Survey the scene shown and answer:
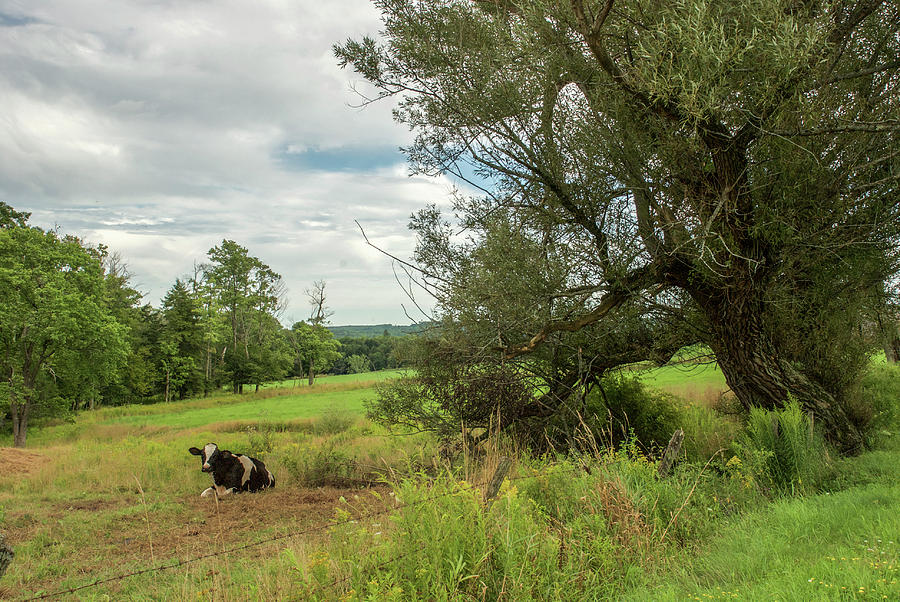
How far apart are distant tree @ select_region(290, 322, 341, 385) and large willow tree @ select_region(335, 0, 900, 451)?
52.6m

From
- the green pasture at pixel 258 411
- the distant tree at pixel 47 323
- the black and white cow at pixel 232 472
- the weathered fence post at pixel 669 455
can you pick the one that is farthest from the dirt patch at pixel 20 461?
the weathered fence post at pixel 669 455

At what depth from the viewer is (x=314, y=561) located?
413 centimetres

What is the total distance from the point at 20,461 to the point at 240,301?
37958 mm

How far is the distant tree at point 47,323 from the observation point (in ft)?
82.3

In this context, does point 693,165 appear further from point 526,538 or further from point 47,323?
point 47,323

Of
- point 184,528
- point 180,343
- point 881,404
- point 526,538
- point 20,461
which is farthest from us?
point 180,343

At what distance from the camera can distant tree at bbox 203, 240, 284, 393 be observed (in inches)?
2076

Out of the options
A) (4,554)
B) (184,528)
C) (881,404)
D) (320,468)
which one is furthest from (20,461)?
(881,404)

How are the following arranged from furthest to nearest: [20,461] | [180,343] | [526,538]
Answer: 1. [180,343]
2. [20,461]
3. [526,538]

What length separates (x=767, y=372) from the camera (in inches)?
318

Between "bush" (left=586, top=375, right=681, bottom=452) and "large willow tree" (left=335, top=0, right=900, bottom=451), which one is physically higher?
"large willow tree" (left=335, top=0, right=900, bottom=451)

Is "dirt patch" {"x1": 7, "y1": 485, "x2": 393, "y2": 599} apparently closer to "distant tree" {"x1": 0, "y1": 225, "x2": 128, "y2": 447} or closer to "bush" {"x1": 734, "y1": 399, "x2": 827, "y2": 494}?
"bush" {"x1": 734, "y1": 399, "x2": 827, "y2": 494}

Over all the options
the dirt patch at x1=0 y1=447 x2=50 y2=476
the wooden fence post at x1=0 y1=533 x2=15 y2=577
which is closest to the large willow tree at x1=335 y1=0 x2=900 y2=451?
the wooden fence post at x1=0 y1=533 x2=15 y2=577

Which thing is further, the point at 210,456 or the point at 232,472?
the point at 210,456
